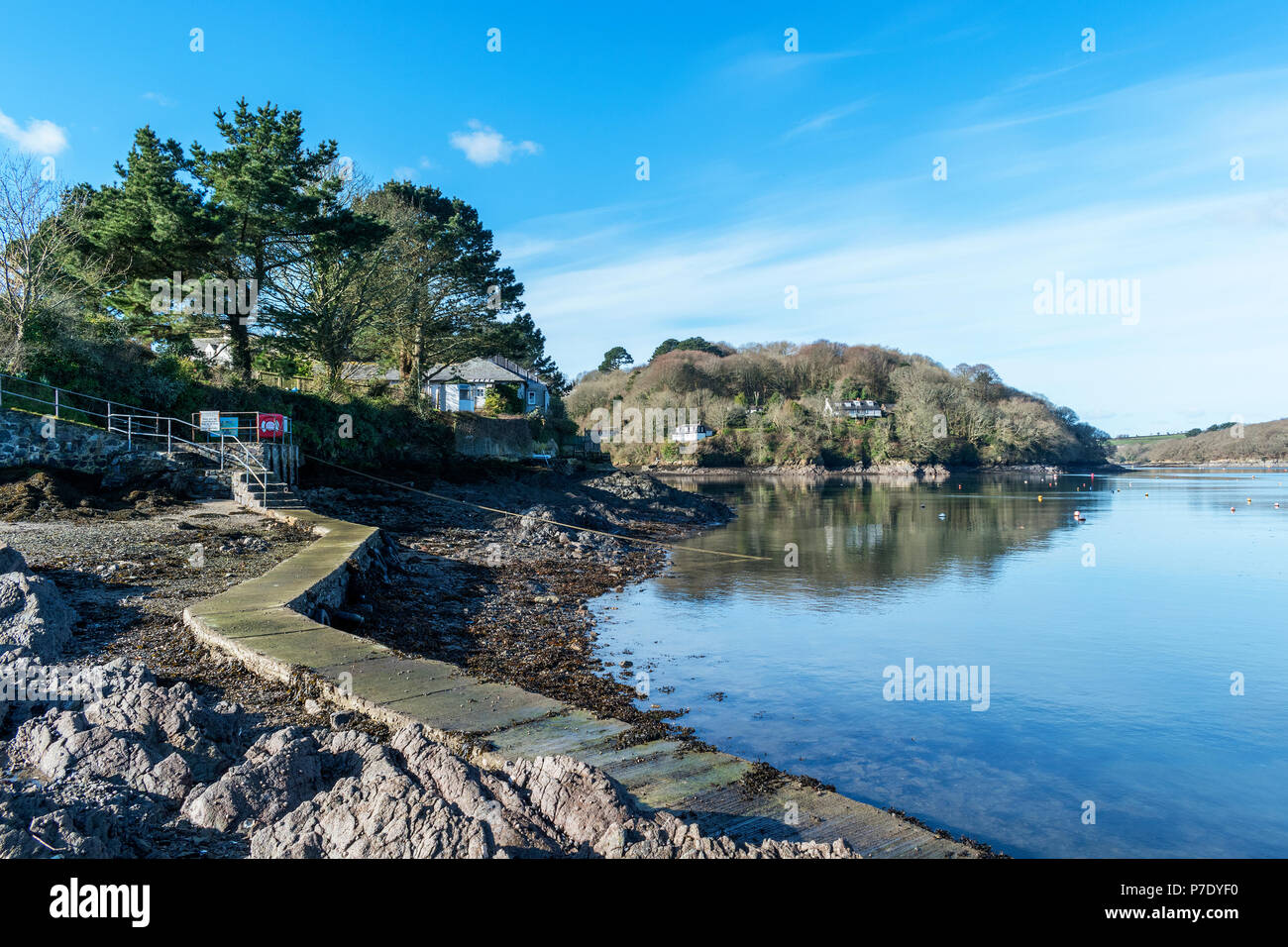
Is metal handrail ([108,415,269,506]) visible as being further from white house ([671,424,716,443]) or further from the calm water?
white house ([671,424,716,443])

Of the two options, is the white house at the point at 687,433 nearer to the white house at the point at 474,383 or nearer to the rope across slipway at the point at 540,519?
the white house at the point at 474,383

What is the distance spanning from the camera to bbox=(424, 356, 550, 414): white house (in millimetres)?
42375

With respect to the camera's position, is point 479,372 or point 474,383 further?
point 479,372

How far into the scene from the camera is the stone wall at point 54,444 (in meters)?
16.4

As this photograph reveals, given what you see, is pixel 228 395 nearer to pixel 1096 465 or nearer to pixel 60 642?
pixel 60 642

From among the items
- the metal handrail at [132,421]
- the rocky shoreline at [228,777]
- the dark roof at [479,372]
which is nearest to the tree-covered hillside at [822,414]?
the dark roof at [479,372]

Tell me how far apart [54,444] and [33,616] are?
40.9 ft

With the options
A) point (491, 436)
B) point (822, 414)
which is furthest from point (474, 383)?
point (822, 414)

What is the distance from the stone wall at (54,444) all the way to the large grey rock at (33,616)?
1058 cm

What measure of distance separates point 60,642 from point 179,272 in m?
21.6

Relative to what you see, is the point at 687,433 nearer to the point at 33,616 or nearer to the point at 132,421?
the point at 132,421

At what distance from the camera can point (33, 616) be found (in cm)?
699

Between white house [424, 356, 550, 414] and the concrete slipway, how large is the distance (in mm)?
33980
